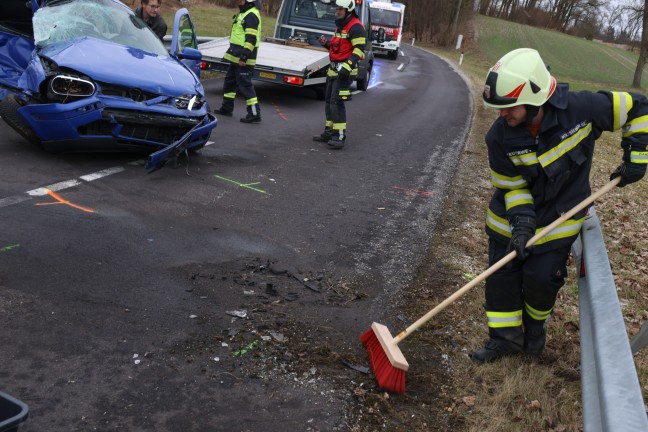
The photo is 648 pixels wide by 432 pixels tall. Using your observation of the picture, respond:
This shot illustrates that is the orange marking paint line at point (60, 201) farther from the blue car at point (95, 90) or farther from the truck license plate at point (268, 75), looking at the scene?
the truck license plate at point (268, 75)

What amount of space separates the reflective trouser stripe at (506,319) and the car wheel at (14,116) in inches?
198

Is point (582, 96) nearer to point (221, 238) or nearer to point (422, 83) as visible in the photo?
point (221, 238)

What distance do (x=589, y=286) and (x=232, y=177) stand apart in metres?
4.87

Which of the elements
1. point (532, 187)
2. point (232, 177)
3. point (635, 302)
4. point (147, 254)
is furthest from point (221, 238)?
point (635, 302)

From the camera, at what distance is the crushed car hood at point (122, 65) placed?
6.68 m

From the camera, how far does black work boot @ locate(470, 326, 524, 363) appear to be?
13.1ft

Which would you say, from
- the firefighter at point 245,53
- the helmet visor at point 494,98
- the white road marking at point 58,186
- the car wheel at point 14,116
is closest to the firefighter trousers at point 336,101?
the firefighter at point 245,53

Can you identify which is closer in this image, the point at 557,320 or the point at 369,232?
the point at 557,320

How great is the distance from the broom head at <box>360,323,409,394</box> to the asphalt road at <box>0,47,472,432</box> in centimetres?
18

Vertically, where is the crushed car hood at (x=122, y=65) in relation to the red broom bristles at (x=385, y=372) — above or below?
above

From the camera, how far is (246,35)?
10.5 meters

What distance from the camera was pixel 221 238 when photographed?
5.42 meters

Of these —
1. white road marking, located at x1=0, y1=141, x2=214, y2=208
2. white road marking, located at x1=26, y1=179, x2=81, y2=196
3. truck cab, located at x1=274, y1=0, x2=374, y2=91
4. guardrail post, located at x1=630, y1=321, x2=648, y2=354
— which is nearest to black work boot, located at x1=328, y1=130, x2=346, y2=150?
white road marking, located at x1=0, y1=141, x2=214, y2=208

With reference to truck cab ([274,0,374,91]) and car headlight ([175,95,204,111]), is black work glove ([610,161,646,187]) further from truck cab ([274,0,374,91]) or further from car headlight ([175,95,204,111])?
truck cab ([274,0,374,91])
